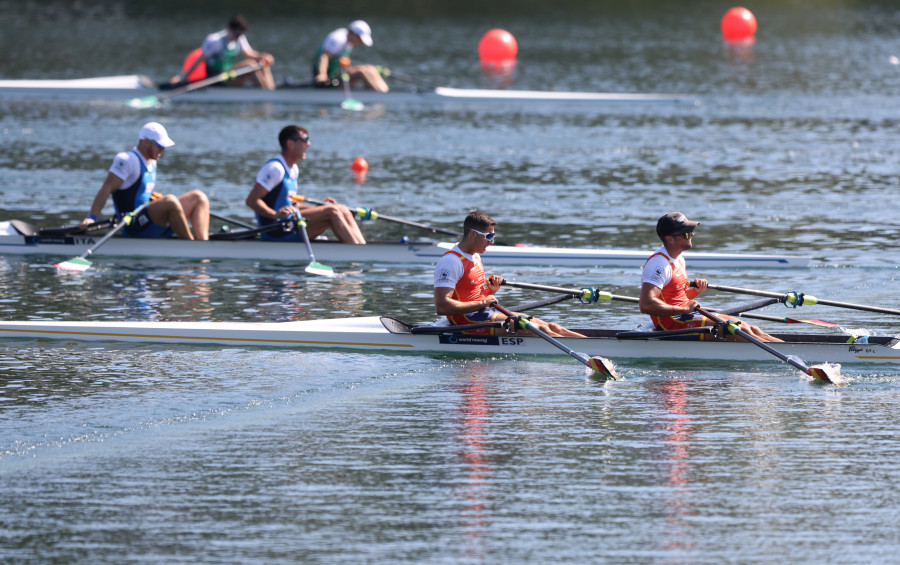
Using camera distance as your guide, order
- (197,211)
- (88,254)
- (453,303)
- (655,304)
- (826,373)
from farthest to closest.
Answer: (197,211) < (88,254) < (453,303) < (655,304) < (826,373)

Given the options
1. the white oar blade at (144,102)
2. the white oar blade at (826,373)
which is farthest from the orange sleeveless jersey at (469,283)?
the white oar blade at (144,102)

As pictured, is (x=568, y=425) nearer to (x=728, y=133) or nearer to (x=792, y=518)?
(x=792, y=518)

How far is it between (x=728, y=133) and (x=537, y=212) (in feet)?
26.2

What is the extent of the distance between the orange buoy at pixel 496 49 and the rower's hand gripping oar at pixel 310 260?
72.5 feet

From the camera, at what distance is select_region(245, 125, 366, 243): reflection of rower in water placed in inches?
563

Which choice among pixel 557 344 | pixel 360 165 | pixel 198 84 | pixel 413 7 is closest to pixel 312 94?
pixel 198 84

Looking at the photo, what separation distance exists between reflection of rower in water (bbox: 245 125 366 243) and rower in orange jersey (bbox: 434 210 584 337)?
12.7 feet

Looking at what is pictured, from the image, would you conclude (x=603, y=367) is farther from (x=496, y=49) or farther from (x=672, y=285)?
(x=496, y=49)

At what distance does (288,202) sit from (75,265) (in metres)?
2.33

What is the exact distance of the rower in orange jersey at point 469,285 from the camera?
1045 cm

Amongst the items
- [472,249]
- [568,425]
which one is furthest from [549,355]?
[568,425]

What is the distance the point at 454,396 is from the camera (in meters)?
9.93

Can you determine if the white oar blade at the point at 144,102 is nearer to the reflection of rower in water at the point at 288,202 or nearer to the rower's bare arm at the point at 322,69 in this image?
the rower's bare arm at the point at 322,69

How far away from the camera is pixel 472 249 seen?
34.4 ft
